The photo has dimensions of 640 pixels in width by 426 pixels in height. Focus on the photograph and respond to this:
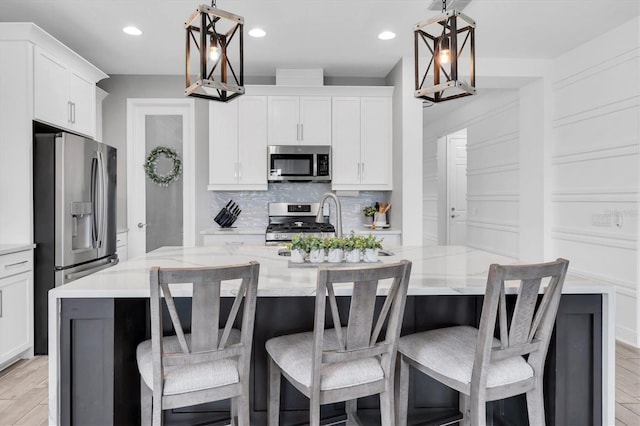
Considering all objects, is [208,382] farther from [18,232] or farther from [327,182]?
[327,182]

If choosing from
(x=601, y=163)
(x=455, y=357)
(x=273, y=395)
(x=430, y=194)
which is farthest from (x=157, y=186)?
(x=430, y=194)

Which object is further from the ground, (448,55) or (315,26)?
(315,26)

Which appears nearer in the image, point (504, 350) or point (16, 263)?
point (504, 350)

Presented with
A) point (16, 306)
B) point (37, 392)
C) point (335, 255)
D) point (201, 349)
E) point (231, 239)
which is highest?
point (335, 255)

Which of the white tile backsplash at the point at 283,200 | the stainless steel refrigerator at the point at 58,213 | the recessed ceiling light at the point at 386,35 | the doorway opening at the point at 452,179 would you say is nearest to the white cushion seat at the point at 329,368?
the stainless steel refrigerator at the point at 58,213

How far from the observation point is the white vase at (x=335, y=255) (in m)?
2.14

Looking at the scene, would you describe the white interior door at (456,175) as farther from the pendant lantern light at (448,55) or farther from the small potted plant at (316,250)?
the small potted plant at (316,250)

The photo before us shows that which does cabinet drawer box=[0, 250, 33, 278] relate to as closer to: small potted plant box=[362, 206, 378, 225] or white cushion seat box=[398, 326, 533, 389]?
white cushion seat box=[398, 326, 533, 389]

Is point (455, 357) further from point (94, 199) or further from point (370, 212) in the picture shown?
point (370, 212)

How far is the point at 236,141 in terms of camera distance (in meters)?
4.67

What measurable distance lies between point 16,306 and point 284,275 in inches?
91.1

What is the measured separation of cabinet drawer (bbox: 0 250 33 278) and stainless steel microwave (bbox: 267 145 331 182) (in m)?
2.29

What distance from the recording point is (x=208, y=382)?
1.53m

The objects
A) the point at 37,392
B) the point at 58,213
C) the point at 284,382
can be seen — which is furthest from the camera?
the point at 58,213
